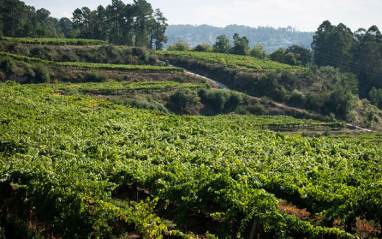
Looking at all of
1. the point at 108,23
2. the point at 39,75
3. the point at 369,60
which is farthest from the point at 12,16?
the point at 369,60

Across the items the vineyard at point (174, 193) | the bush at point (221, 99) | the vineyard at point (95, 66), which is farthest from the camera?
the bush at point (221, 99)

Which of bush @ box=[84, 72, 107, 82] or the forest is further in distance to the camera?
the forest

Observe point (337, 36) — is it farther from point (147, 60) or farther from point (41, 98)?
point (41, 98)

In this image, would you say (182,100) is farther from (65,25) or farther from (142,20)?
(65,25)

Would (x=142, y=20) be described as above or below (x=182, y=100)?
above

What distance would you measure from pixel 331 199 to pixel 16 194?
10.2m

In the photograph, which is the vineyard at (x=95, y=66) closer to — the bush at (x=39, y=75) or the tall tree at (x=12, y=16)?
the bush at (x=39, y=75)

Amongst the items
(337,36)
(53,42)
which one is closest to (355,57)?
(337,36)

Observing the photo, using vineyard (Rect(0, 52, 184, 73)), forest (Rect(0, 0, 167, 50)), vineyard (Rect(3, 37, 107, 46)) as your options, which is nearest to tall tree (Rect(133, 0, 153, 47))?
forest (Rect(0, 0, 167, 50))

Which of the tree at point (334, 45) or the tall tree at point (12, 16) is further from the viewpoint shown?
the tree at point (334, 45)

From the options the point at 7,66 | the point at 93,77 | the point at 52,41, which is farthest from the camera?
the point at 52,41

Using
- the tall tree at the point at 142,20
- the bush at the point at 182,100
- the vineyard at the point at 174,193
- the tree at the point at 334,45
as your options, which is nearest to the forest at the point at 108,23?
the tall tree at the point at 142,20

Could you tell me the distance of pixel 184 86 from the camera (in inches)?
2223

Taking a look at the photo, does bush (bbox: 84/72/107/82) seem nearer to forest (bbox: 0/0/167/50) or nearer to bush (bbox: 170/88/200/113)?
bush (bbox: 170/88/200/113)
